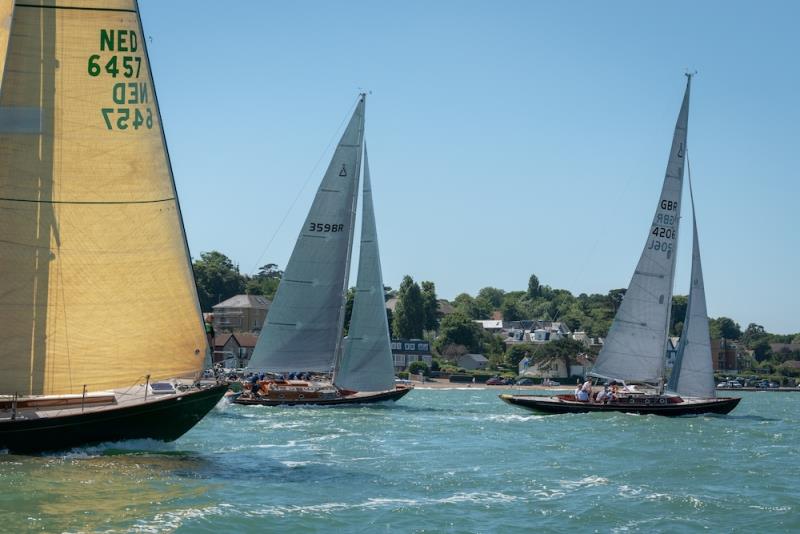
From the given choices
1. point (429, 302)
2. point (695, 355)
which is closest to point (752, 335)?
point (429, 302)

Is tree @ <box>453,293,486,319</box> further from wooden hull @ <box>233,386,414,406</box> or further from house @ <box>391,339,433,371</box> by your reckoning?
wooden hull @ <box>233,386,414,406</box>

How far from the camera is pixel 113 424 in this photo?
24.8m

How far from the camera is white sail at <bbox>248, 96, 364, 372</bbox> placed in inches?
1932

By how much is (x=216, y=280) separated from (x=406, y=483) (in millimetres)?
129504

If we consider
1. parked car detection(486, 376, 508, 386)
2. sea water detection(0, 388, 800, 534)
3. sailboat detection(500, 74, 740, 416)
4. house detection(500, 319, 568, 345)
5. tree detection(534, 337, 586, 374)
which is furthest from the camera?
house detection(500, 319, 568, 345)

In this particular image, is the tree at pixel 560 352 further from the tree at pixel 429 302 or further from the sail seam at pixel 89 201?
the sail seam at pixel 89 201

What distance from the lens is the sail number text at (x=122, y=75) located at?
24125mm

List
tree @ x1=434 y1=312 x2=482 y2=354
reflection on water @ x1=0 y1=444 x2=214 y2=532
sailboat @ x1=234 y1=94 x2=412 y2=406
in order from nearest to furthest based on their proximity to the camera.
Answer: reflection on water @ x1=0 y1=444 x2=214 y2=532
sailboat @ x1=234 y1=94 x2=412 y2=406
tree @ x1=434 y1=312 x2=482 y2=354

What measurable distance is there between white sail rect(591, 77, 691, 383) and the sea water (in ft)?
33.7

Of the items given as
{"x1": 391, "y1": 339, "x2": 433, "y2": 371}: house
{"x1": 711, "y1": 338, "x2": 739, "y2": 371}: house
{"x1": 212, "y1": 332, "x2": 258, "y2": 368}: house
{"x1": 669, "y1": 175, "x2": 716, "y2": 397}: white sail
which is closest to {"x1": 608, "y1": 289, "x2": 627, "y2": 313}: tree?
{"x1": 711, "y1": 338, "x2": 739, "y2": 371}: house

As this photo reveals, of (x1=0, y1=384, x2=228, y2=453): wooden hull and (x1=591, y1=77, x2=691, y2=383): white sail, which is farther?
(x1=591, y1=77, x2=691, y2=383): white sail

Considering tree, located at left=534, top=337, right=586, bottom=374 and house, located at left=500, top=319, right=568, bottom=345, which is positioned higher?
house, located at left=500, top=319, right=568, bottom=345

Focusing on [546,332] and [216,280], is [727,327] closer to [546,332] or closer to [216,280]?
[546,332]

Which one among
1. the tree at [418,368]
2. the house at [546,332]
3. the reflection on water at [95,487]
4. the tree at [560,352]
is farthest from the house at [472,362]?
the reflection on water at [95,487]
